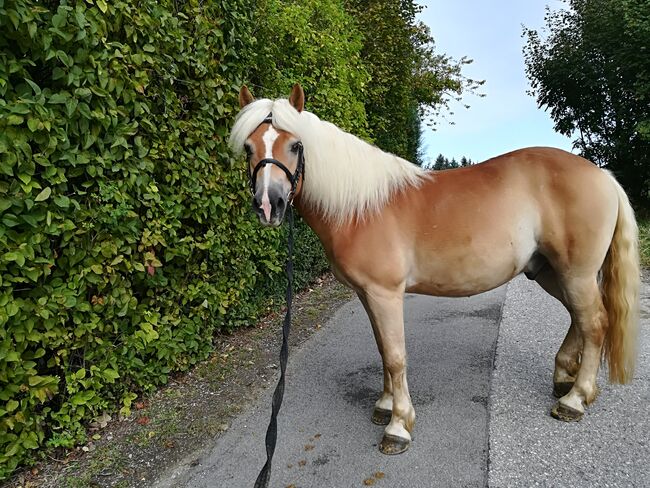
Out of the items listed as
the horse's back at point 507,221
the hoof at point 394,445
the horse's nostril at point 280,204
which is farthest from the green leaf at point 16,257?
the hoof at point 394,445

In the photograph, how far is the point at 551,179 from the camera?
2.49 metres

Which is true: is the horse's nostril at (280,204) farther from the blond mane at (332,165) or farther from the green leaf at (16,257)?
the green leaf at (16,257)

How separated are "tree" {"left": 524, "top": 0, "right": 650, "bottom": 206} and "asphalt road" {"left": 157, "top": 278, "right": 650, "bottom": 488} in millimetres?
8799

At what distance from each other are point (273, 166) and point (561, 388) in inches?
98.5

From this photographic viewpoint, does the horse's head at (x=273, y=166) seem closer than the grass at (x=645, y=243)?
Yes

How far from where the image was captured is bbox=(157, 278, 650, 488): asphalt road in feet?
7.11

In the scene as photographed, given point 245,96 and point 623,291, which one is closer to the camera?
point 245,96

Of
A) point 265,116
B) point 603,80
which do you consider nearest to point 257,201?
point 265,116

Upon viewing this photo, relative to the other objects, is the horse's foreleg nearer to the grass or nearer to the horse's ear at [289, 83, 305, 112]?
the horse's ear at [289, 83, 305, 112]

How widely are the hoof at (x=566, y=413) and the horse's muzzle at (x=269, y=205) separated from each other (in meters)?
2.17

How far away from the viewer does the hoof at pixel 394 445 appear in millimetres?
2387

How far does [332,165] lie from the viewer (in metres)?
2.33

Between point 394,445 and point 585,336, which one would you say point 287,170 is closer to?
point 394,445

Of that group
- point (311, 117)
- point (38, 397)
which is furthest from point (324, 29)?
point (38, 397)
